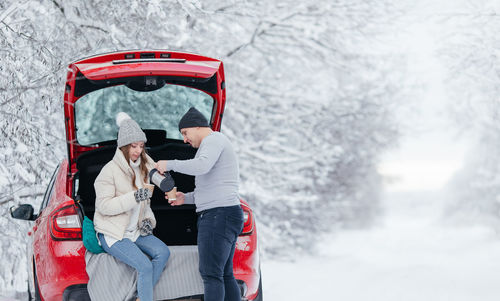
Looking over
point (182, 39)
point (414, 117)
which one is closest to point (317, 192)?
point (414, 117)

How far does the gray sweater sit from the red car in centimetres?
34

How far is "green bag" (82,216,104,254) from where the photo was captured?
180 inches

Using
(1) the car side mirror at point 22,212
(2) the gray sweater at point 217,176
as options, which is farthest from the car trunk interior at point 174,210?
(2) the gray sweater at point 217,176

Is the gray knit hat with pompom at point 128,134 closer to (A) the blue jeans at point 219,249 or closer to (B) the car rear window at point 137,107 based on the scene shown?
(A) the blue jeans at point 219,249

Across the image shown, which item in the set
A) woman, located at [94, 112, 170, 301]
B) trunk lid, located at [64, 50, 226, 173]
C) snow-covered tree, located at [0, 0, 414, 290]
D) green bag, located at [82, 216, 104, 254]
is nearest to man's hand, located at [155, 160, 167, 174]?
woman, located at [94, 112, 170, 301]

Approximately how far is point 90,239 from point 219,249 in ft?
2.93

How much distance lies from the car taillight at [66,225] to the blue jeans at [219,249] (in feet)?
2.83

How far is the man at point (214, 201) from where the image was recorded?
4.63 meters

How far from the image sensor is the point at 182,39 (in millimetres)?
9953

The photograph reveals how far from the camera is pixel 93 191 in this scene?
5.37 m

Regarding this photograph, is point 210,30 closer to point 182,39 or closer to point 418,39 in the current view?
point 182,39

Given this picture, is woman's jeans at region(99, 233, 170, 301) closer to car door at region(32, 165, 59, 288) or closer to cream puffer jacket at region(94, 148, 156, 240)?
cream puffer jacket at region(94, 148, 156, 240)

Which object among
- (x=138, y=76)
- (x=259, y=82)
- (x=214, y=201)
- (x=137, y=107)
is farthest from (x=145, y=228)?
(x=259, y=82)

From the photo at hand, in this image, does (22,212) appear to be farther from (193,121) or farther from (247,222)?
(247,222)
